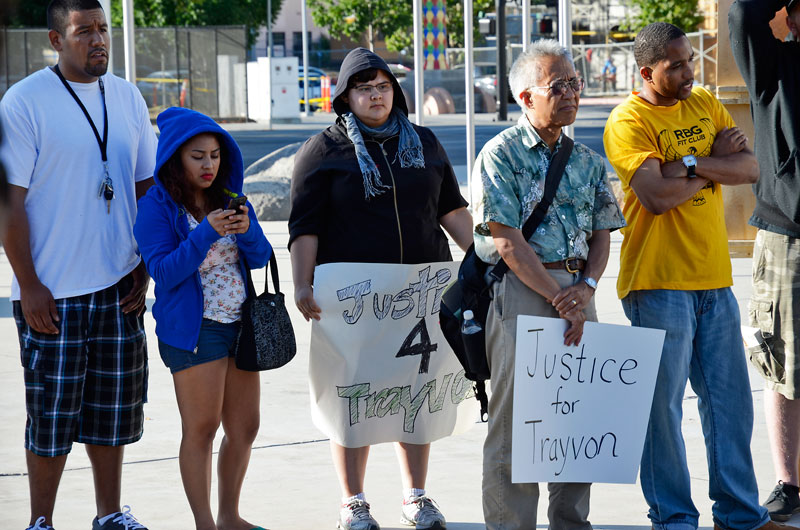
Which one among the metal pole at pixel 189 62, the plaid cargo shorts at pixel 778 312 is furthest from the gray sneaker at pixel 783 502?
the metal pole at pixel 189 62

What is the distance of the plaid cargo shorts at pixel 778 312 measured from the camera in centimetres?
395

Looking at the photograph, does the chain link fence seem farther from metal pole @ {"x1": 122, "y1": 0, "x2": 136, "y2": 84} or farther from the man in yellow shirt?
the man in yellow shirt

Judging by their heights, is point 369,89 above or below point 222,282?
above

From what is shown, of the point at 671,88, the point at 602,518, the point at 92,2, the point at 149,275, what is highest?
the point at 92,2

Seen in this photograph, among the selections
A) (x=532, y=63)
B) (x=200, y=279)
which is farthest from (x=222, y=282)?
(x=532, y=63)

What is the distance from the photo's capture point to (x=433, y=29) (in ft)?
105

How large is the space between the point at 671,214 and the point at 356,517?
164cm

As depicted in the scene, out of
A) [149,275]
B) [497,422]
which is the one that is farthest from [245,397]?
[497,422]

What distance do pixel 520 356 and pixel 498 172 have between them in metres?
0.62

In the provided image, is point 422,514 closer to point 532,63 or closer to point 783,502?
point 783,502

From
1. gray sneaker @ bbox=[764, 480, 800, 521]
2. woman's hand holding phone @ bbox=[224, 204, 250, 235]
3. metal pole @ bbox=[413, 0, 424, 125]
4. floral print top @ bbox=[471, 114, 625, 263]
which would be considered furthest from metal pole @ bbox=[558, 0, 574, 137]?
woman's hand holding phone @ bbox=[224, 204, 250, 235]

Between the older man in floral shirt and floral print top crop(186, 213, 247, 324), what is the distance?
883mm

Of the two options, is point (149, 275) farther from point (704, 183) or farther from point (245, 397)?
point (704, 183)

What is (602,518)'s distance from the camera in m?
4.10
